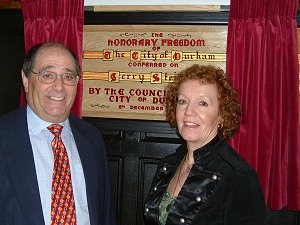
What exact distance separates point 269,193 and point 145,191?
86 centimetres

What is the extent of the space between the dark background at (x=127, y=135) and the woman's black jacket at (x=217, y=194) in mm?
900

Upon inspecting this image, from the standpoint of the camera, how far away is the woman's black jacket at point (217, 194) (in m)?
1.20

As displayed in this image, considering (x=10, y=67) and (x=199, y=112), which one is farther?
(x=10, y=67)

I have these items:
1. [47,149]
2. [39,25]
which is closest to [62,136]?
[47,149]

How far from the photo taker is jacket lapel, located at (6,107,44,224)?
4.43 ft

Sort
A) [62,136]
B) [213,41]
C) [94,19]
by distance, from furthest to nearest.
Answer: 1. [94,19]
2. [213,41]
3. [62,136]

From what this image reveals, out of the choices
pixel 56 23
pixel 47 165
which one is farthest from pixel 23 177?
pixel 56 23

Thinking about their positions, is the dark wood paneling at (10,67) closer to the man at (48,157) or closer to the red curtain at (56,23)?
the red curtain at (56,23)

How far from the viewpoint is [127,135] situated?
2422 millimetres

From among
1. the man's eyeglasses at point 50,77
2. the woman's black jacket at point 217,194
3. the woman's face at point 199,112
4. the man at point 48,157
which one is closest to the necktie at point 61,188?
the man at point 48,157

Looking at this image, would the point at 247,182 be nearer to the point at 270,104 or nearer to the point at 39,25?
the point at 270,104

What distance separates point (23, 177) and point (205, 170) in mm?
761

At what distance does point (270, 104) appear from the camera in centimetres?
207

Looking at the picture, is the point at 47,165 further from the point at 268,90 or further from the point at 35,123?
the point at 268,90
